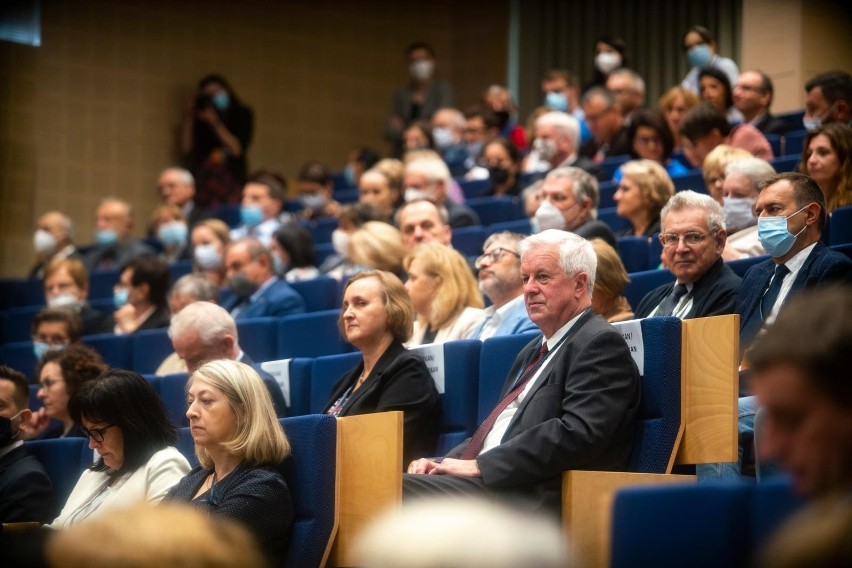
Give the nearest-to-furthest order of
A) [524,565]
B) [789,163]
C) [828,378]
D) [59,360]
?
[524,565]
[828,378]
[59,360]
[789,163]

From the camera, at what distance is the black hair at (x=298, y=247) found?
5680 millimetres

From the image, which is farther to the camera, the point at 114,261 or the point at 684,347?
the point at 114,261

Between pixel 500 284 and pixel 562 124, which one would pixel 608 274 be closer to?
pixel 500 284

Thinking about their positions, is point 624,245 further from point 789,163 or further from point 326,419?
point 326,419

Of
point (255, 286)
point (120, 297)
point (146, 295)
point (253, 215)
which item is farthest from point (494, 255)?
point (253, 215)

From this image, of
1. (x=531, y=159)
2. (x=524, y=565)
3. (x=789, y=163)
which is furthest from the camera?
(x=531, y=159)

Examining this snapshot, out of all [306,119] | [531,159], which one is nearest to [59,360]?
[531,159]

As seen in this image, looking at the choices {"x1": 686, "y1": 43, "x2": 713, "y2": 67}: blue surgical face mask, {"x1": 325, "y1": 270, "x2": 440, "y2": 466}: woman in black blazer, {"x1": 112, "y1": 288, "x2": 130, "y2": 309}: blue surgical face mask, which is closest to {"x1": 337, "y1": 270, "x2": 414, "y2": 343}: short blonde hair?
{"x1": 325, "y1": 270, "x2": 440, "y2": 466}: woman in black blazer

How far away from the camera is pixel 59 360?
Answer: 4219 mm

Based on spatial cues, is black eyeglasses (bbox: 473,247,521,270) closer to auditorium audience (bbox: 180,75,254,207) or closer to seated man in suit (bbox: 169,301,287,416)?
seated man in suit (bbox: 169,301,287,416)

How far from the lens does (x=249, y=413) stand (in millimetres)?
2961

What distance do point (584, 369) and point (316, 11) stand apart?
24.3 ft

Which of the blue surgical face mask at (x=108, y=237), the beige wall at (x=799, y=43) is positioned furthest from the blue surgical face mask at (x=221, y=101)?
the beige wall at (x=799, y=43)


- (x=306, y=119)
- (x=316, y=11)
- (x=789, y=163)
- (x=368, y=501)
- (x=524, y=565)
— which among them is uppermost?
(x=316, y=11)
